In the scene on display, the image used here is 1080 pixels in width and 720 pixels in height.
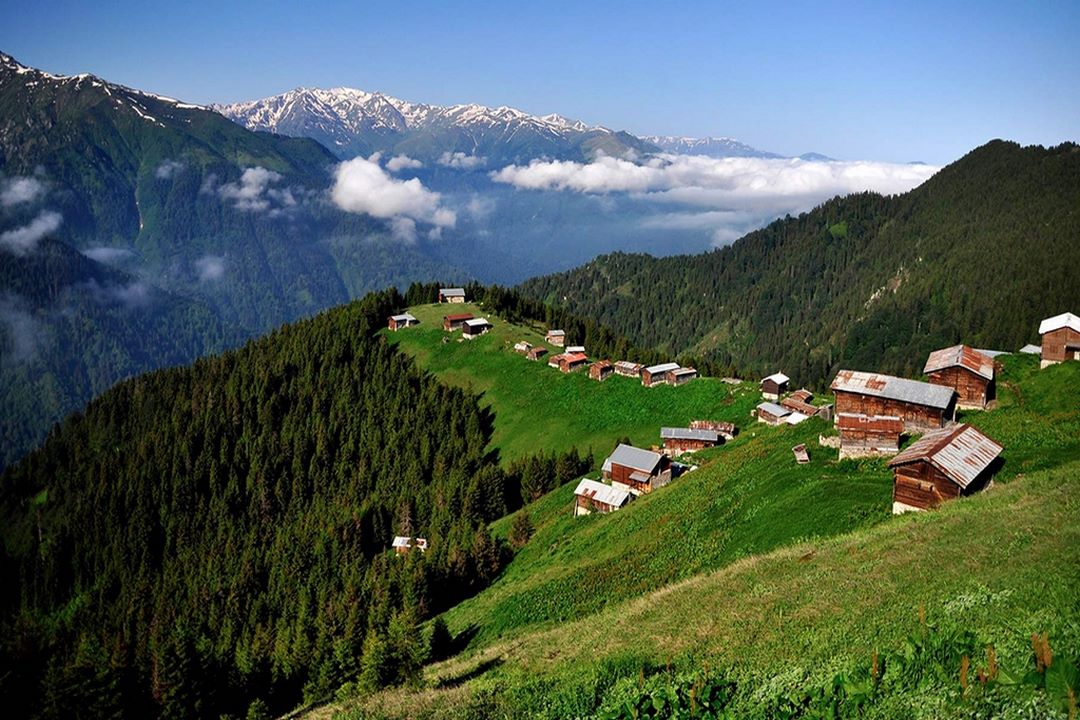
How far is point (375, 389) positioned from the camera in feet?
478

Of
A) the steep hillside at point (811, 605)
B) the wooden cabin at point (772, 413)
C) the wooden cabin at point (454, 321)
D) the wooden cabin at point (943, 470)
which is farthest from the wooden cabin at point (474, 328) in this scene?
the wooden cabin at point (943, 470)

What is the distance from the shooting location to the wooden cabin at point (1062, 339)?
62875 millimetres

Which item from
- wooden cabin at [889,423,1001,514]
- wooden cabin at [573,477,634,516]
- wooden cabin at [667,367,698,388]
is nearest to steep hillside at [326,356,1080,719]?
wooden cabin at [889,423,1001,514]

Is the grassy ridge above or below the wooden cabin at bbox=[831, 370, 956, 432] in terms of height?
below

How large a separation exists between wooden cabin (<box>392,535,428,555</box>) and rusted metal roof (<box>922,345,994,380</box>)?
6575 centimetres

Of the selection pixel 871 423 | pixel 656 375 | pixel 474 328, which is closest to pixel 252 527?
pixel 474 328

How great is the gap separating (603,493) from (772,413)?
31.5m

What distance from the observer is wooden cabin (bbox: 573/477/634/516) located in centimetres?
7619

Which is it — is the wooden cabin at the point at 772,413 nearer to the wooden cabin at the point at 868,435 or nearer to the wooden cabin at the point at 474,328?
the wooden cabin at the point at 868,435

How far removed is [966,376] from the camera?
58.9 m

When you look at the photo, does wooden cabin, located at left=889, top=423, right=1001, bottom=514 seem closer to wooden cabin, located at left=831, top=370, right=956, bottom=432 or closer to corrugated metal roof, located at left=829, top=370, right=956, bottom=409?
wooden cabin, located at left=831, top=370, right=956, bottom=432

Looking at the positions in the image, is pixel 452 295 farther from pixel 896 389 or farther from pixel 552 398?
pixel 896 389

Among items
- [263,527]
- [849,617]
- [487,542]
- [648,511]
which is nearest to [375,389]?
[263,527]

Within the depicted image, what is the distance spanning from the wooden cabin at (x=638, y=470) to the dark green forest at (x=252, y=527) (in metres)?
16.5
